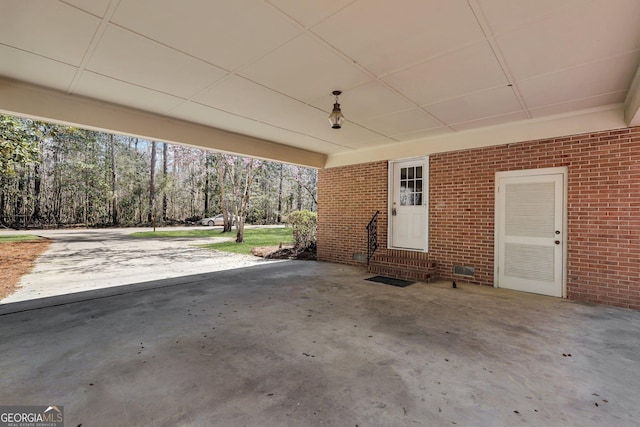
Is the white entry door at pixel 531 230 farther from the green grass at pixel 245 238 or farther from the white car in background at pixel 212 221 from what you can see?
the white car in background at pixel 212 221

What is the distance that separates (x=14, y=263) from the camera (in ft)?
21.6

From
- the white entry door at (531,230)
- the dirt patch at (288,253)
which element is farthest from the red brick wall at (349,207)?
the white entry door at (531,230)

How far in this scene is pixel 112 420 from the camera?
1.66 meters

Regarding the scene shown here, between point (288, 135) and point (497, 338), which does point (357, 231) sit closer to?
point (288, 135)

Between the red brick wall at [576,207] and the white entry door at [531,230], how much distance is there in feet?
0.38

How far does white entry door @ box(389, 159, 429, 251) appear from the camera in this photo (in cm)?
595

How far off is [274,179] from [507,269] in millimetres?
21902

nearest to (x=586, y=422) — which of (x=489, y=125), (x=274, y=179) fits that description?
(x=489, y=125)

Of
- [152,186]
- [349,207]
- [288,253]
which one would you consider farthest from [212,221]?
[349,207]

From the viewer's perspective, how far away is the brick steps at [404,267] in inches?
211

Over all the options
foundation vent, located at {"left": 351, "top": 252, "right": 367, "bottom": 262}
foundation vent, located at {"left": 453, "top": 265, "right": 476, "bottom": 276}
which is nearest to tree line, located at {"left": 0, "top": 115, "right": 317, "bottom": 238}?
foundation vent, located at {"left": 351, "top": 252, "right": 367, "bottom": 262}

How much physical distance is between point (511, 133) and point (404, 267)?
2998 mm

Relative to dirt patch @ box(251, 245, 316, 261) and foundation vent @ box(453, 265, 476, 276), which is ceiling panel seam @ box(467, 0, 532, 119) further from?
dirt patch @ box(251, 245, 316, 261)

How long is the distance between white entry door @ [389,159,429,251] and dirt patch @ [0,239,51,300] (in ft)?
21.9
